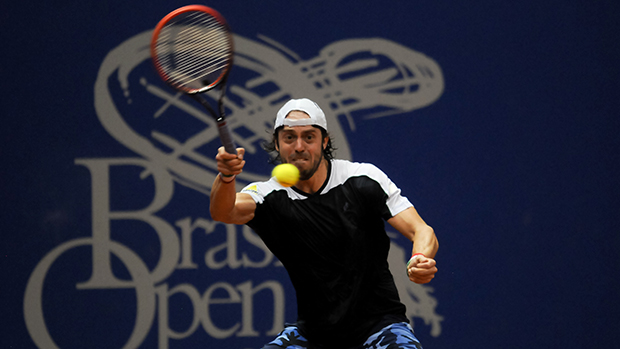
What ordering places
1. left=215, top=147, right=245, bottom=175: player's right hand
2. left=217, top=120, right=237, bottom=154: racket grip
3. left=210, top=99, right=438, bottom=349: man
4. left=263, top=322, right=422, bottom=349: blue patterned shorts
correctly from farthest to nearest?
left=210, top=99, right=438, bottom=349: man < left=263, top=322, right=422, bottom=349: blue patterned shorts < left=215, top=147, right=245, bottom=175: player's right hand < left=217, top=120, right=237, bottom=154: racket grip

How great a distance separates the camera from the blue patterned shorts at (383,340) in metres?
2.27

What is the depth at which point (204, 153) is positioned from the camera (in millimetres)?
3963

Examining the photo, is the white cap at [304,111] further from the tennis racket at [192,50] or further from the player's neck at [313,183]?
the tennis racket at [192,50]

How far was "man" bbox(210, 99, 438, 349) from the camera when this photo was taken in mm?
2424

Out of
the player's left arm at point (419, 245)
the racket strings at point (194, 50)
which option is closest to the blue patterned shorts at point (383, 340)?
the player's left arm at point (419, 245)

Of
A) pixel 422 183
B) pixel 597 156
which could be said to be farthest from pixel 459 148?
pixel 597 156

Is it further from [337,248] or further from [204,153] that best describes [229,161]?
[204,153]

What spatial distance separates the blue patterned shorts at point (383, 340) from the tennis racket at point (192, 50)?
114 cm

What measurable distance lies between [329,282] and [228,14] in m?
2.40

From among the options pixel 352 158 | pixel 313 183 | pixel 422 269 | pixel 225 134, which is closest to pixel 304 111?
pixel 313 183

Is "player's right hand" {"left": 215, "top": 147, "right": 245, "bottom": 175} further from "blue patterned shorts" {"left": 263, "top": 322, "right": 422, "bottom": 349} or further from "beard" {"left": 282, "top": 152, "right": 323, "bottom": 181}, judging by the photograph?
"blue patterned shorts" {"left": 263, "top": 322, "right": 422, "bottom": 349}

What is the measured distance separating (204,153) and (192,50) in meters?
1.71

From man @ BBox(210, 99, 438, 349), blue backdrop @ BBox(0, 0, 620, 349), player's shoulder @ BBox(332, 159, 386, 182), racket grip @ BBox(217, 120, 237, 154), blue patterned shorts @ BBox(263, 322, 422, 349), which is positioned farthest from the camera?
blue backdrop @ BBox(0, 0, 620, 349)

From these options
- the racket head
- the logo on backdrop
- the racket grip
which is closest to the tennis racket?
the racket head
